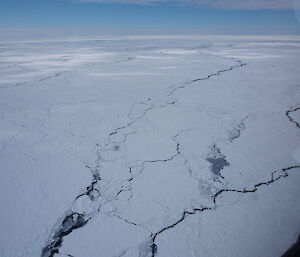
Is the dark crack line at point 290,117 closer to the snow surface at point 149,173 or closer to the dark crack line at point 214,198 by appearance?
the snow surface at point 149,173

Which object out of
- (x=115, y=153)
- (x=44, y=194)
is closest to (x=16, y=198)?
(x=44, y=194)

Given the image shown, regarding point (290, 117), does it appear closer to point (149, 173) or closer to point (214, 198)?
point (214, 198)

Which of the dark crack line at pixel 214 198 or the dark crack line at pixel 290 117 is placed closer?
the dark crack line at pixel 214 198

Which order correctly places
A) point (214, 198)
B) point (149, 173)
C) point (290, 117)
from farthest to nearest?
1. point (290, 117)
2. point (149, 173)
3. point (214, 198)

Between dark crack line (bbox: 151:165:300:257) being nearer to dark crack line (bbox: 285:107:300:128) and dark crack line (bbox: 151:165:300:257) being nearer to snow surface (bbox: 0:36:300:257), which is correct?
snow surface (bbox: 0:36:300:257)

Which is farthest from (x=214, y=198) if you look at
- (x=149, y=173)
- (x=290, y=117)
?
(x=290, y=117)

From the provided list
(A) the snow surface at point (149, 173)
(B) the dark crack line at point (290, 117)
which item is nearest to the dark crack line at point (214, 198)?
(A) the snow surface at point (149, 173)

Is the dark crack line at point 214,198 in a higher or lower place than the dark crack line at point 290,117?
lower

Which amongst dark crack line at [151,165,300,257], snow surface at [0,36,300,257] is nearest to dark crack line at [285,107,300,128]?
snow surface at [0,36,300,257]
